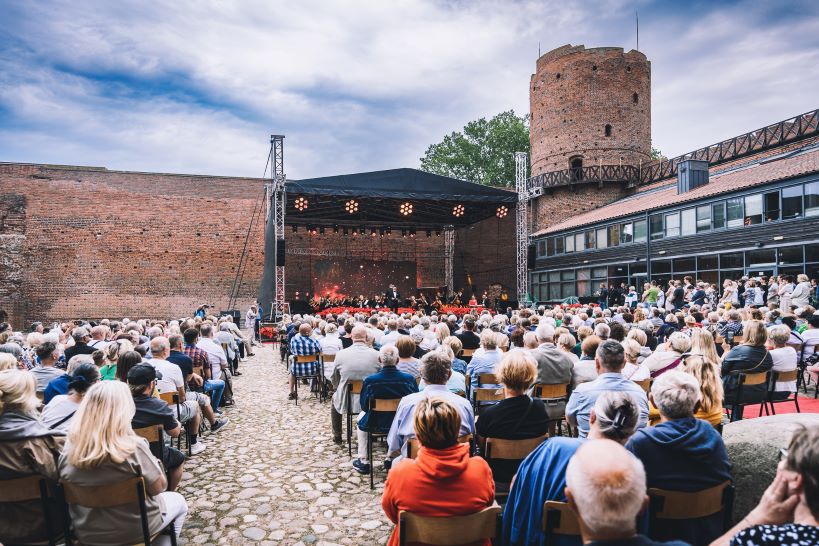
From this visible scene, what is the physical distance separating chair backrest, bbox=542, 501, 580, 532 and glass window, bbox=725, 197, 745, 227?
17.6 metres

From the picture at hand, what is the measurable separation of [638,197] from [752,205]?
883 centimetres

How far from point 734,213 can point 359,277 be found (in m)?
16.2

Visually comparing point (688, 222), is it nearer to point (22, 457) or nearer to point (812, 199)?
point (812, 199)

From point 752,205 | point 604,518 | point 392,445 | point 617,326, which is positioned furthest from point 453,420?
point 752,205

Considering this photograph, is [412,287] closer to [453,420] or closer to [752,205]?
[752,205]

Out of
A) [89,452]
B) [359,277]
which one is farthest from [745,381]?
[359,277]

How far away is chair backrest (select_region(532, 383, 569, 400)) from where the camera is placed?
480 cm

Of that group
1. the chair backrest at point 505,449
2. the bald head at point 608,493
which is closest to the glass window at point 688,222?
the chair backrest at point 505,449

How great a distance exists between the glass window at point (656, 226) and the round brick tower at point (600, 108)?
27.9 ft

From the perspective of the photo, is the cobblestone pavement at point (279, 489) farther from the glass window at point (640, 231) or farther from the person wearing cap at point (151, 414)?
the glass window at point (640, 231)

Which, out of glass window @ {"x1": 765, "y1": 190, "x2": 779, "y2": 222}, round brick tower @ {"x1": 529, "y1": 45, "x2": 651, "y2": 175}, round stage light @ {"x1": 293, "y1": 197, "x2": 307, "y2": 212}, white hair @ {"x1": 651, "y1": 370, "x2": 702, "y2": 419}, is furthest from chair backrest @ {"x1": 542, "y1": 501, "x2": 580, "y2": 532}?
round brick tower @ {"x1": 529, "y1": 45, "x2": 651, "y2": 175}

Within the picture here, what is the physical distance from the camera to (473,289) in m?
26.5

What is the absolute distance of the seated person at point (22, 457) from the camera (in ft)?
8.82

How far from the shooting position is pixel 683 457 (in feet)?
7.49
